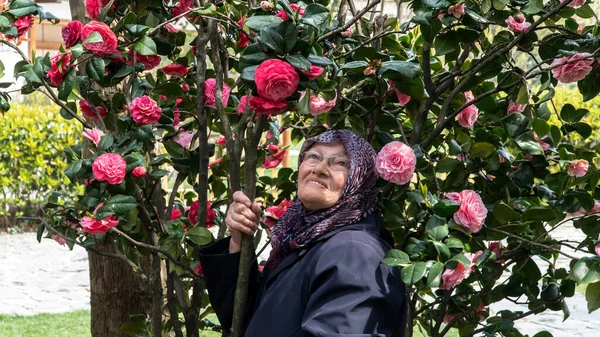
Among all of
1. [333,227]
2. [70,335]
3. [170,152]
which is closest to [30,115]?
[70,335]

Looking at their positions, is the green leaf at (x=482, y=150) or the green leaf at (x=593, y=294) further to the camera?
the green leaf at (x=482, y=150)

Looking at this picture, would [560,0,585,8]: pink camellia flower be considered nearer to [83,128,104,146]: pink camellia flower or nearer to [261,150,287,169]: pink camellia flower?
[261,150,287,169]: pink camellia flower

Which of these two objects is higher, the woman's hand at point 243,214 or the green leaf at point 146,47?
the green leaf at point 146,47

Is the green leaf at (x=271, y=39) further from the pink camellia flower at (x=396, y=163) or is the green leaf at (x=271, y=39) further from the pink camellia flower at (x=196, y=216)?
the pink camellia flower at (x=196, y=216)

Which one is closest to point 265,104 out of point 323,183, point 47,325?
point 323,183

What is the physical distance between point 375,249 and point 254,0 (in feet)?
3.39

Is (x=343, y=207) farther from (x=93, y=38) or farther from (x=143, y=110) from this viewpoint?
(x=93, y=38)

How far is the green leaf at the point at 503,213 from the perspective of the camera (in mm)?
Result: 2588

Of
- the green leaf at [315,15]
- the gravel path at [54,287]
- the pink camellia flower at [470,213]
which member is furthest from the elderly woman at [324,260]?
the gravel path at [54,287]

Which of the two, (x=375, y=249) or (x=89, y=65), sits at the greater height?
(x=89, y=65)

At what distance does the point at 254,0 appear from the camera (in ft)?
9.45

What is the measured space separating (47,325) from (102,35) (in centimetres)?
453

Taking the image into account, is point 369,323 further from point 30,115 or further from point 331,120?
point 30,115

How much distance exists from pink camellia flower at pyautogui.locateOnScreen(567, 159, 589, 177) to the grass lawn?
4492mm
